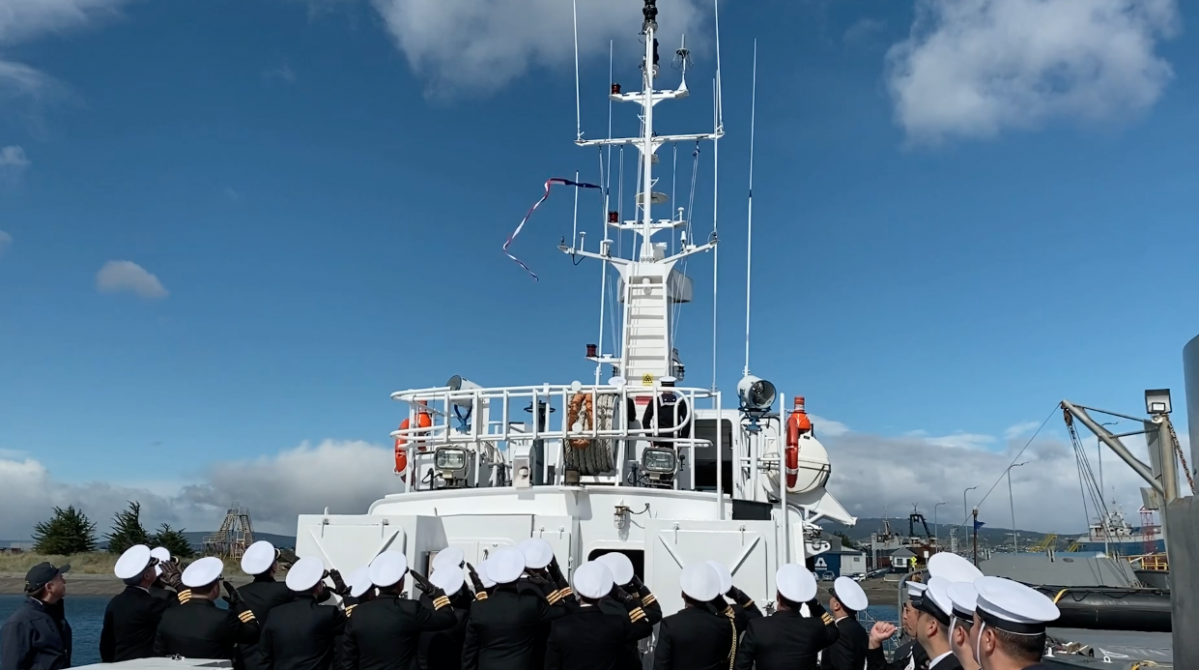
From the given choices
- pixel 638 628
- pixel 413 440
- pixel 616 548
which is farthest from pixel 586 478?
pixel 638 628

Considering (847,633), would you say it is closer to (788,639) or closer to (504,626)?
(788,639)

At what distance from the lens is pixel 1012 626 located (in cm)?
270

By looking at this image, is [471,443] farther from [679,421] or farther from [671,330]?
[671,330]

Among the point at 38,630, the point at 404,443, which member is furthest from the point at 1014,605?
the point at 404,443

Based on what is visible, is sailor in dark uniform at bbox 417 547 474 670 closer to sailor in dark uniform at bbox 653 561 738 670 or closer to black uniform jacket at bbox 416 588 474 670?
black uniform jacket at bbox 416 588 474 670

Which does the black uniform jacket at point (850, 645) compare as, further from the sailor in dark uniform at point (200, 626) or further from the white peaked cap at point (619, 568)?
the sailor in dark uniform at point (200, 626)

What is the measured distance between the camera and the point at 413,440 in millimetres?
11438

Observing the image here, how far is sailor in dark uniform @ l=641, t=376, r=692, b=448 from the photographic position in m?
10.9

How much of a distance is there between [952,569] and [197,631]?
198 inches

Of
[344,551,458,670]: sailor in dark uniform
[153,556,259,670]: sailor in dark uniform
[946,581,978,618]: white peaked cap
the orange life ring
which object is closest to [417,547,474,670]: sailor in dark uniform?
[344,551,458,670]: sailor in dark uniform

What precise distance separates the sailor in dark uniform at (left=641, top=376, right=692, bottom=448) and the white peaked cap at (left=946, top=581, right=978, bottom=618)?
23.6ft

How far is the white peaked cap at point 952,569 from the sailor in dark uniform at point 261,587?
16.9 feet

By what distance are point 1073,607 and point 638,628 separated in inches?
384

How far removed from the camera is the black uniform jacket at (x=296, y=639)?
629 cm
